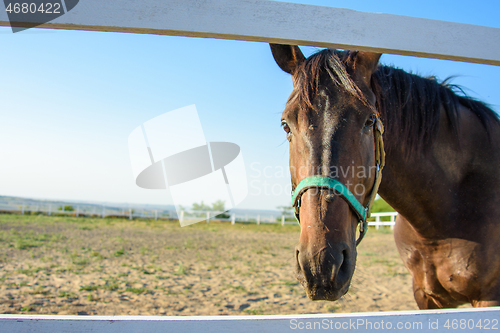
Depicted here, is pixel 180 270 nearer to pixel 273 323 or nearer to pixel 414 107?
pixel 414 107

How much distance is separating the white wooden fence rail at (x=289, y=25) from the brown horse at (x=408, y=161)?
50 cm

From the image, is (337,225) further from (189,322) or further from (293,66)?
(293,66)

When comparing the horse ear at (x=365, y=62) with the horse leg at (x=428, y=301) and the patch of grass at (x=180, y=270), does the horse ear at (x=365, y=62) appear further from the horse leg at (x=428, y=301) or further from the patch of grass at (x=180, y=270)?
the patch of grass at (x=180, y=270)

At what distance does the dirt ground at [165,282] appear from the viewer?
437 centimetres

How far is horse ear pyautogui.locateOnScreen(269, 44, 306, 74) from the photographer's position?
1957 mm

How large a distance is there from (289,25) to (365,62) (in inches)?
38.8

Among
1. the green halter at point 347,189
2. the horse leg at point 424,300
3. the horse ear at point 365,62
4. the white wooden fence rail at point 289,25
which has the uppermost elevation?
the horse ear at point 365,62

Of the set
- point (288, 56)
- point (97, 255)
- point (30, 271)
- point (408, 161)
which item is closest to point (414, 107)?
point (408, 161)

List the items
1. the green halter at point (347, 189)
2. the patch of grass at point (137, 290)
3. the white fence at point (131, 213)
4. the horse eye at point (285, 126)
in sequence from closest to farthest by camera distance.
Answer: the green halter at point (347, 189) < the horse eye at point (285, 126) < the patch of grass at point (137, 290) < the white fence at point (131, 213)

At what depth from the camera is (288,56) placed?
6.54ft

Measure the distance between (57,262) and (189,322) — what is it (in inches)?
301

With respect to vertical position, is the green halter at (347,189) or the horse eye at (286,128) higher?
the horse eye at (286,128)

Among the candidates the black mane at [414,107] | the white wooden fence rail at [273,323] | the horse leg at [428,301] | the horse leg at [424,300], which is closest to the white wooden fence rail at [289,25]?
the black mane at [414,107]

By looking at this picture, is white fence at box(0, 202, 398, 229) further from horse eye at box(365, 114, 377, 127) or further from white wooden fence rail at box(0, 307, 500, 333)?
white wooden fence rail at box(0, 307, 500, 333)
